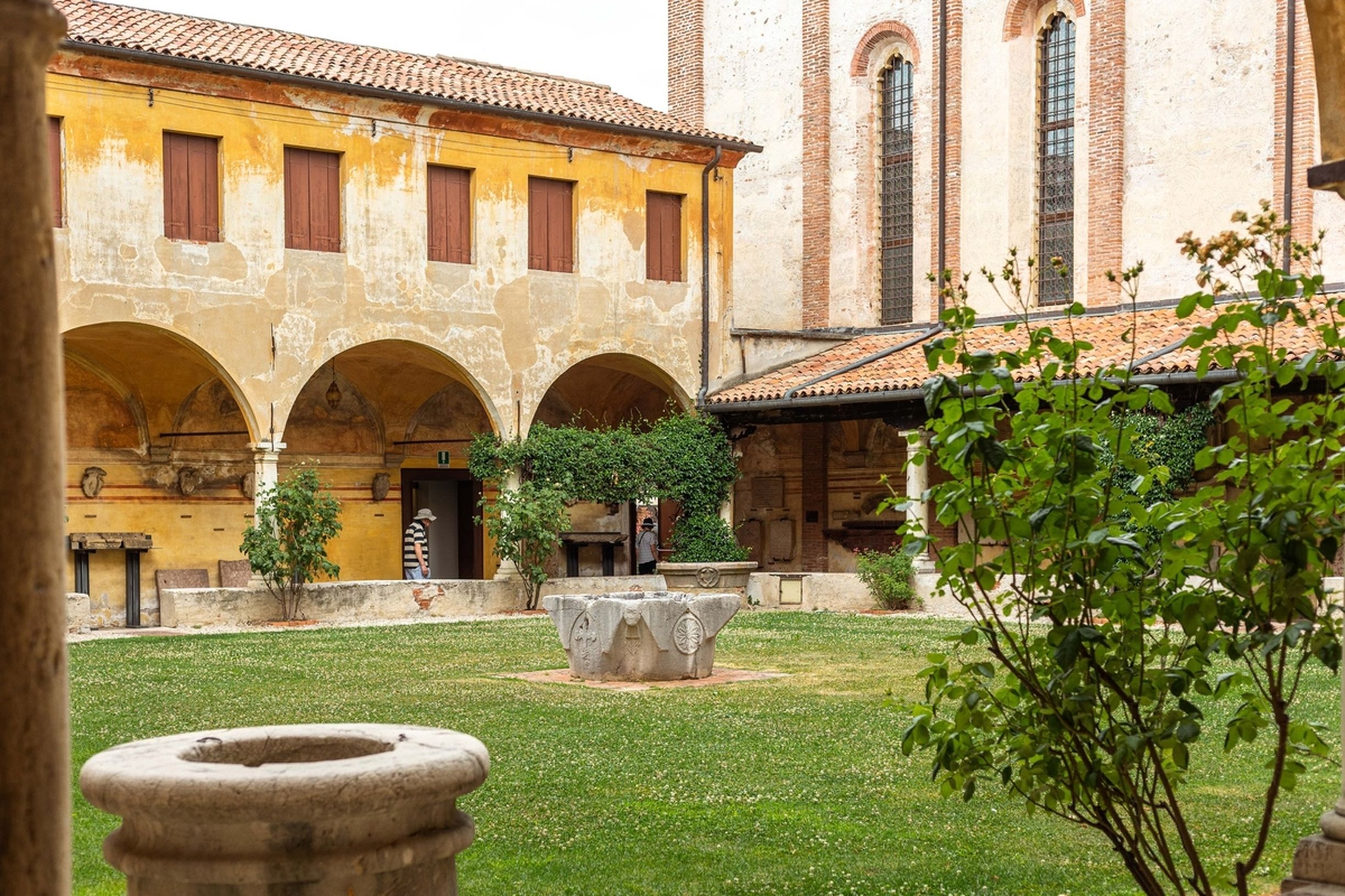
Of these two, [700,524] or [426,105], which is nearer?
[426,105]

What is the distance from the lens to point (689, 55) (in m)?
29.8

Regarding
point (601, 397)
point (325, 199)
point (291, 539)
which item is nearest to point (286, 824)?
point (291, 539)

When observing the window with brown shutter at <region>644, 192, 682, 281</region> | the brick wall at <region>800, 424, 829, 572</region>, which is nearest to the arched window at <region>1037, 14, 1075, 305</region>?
the brick wall at <region>800, 424, 829, 572</region>

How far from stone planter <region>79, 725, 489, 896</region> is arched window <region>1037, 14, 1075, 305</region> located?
2187 cm

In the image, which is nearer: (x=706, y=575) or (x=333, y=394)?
(x=706, y=575)

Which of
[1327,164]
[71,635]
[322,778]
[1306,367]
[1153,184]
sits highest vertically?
[1153,184]

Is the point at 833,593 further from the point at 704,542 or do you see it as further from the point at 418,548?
the point at 418,548

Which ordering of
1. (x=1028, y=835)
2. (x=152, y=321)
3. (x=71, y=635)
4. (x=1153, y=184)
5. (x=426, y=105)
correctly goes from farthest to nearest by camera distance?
(x=1153, y=184) < (x=426, y=105) < (x=152, y=321) < (x=71, y=635) < (x=1028, y=835)

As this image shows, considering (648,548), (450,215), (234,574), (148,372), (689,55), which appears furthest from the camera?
(689,55)

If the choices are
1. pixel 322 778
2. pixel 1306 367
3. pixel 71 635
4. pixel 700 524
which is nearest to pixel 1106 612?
pixel 1306 367

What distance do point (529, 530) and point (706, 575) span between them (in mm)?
2874

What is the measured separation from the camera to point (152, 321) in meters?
19.7

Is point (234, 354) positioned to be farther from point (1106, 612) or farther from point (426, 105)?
point (1106, 612)

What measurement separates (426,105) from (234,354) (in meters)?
4.30
